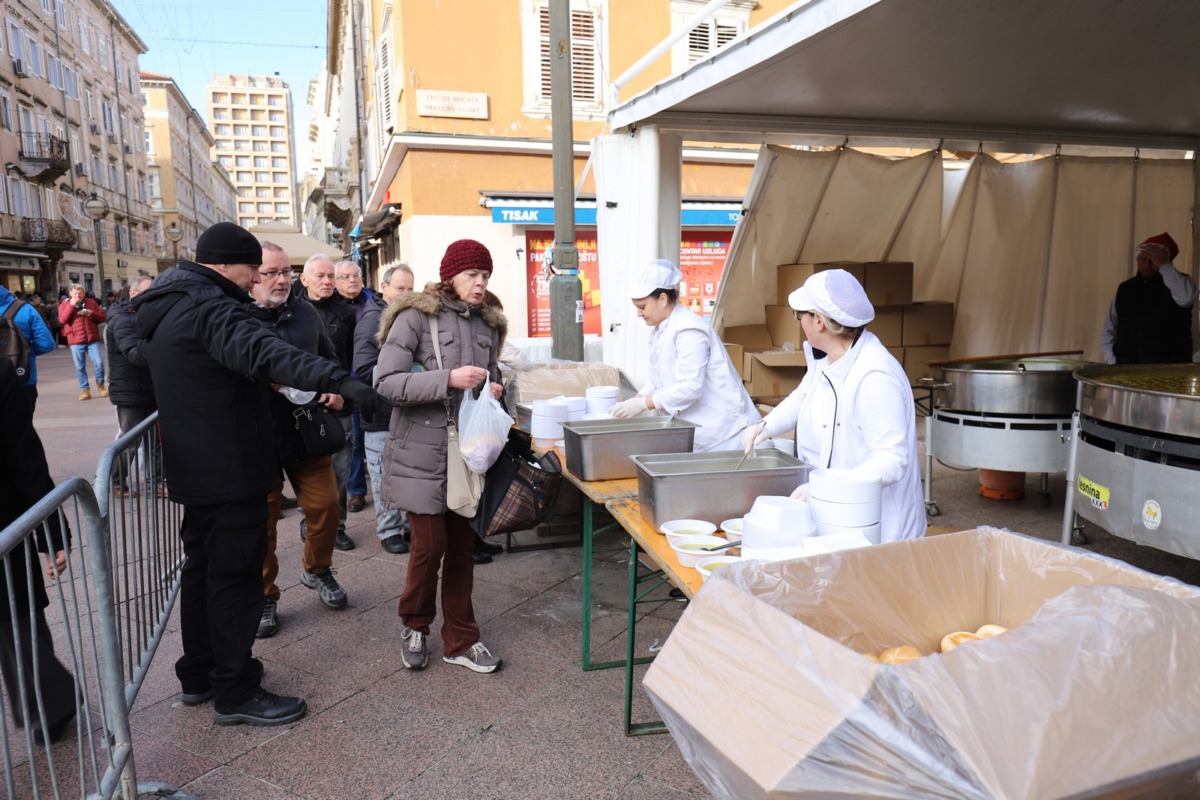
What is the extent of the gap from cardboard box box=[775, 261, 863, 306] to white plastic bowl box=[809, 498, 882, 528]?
18.8ft

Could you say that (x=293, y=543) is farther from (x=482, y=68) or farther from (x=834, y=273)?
(x=482, y=68)

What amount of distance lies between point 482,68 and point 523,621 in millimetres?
10928

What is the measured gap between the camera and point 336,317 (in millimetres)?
5484

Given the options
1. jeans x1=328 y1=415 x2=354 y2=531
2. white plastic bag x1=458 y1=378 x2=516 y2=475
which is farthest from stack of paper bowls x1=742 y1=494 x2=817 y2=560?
jeans x1=328 y1=415 x2=354 y2=531

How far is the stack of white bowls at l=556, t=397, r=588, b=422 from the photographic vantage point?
168 inches

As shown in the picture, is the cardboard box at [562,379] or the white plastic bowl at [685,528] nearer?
Answer: the white plastic bowl at [685,528]

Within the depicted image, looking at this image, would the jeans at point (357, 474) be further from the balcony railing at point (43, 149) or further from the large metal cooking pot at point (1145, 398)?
the balcony railing at point (43, 149)

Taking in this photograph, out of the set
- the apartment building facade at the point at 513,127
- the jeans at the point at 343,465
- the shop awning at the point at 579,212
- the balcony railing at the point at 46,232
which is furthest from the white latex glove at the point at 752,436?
the balcony railing at the point at 46,232

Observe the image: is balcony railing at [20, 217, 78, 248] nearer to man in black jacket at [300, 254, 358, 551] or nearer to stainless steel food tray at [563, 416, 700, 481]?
Result: man in black jacket at [300, 254, 358, 551]

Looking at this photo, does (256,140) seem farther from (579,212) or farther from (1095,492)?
(1095,492)

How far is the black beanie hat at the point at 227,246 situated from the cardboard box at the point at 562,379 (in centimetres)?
263

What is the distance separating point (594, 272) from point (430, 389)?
1144 centimetres

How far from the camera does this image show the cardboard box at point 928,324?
856cm

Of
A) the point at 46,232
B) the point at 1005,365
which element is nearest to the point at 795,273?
the point at 1005,365
